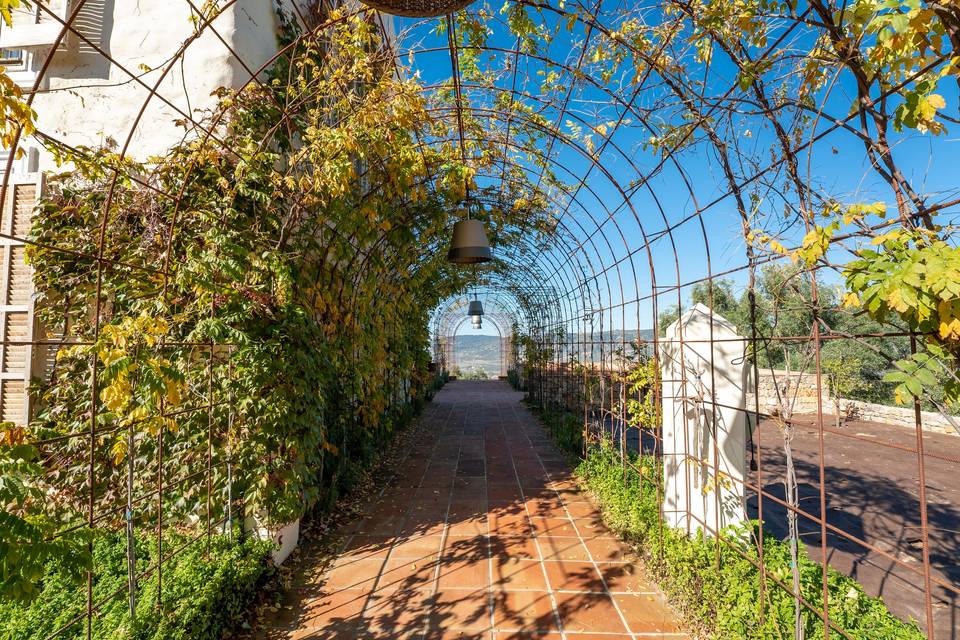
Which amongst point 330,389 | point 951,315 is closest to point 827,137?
point 951,315

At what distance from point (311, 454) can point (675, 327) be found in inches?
131

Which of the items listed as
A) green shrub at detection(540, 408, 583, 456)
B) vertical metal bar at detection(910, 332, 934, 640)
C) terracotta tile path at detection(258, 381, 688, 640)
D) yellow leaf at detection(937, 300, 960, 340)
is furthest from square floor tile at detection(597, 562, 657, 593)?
green shrub at detection(540, 408, 583, 456)

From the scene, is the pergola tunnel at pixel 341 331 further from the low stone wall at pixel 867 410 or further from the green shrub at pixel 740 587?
the low stone wall at pixel 867 410

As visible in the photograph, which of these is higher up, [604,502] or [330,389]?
[330,389]

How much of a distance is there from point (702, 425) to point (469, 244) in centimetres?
241

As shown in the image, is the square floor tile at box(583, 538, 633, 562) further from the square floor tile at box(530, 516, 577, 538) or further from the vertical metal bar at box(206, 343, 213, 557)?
the vertical metal bar at box(206, 343, 213, 557)

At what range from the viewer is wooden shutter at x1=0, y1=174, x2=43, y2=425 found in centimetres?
350

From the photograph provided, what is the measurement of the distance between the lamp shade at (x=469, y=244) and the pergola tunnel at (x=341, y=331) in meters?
0.03

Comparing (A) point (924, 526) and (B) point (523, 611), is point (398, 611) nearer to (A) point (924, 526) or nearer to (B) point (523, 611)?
(B) point (523, 611)

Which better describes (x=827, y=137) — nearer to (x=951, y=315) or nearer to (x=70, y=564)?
(x=951, y=315)

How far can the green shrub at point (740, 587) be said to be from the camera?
229 centimetres

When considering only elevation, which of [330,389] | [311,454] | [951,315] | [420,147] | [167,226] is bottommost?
[311,454]

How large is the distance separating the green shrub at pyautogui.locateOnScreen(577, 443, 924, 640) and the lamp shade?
2.52m

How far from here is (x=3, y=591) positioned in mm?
1556
